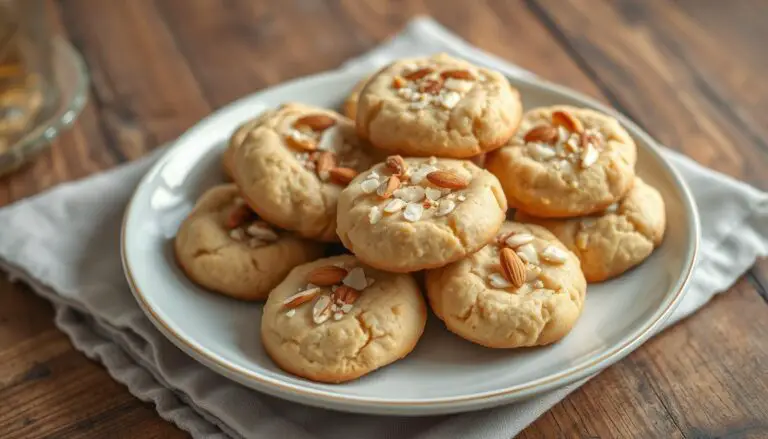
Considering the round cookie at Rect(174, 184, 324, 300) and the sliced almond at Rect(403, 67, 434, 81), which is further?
the sliced almond at Rect(403, 67, 434, 81)

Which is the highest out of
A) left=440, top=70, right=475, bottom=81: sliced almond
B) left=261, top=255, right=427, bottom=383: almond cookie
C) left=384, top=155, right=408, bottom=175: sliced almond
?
left=440, top=70, right=475, bottom=81: sliced almond

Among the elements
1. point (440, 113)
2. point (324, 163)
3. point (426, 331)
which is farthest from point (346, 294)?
point (440, 113)

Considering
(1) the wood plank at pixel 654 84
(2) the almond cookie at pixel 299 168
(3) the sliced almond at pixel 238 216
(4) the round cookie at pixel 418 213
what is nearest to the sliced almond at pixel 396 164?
(4) the round cookie at pixel 418 213

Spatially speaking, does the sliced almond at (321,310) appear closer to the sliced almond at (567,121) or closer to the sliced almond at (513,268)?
the sliced almond at (513,268)

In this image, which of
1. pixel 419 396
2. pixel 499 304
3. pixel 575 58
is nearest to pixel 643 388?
pixel 499 304

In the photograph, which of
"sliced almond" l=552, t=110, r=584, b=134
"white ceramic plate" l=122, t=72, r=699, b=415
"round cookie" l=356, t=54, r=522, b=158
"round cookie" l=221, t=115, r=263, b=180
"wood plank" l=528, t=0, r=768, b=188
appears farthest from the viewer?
"wood plank" l=528, t=0, r=768, b=188

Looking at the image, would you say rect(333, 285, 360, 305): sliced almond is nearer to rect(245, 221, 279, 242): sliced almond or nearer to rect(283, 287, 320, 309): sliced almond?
rect(283, 287, 320, 309): sliced almond

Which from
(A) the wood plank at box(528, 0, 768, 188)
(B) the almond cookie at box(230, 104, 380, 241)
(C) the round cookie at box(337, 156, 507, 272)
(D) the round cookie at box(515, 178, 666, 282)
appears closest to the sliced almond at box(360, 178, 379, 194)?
Result: (C) the round cookie at box(337, 156, 507, 272)

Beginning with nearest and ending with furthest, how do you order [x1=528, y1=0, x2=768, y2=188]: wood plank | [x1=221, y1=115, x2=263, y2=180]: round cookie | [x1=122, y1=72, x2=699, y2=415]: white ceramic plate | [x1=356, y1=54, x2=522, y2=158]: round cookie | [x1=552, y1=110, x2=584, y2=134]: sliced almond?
A: [x1=122, y1=72, x2=699, y2=415]: white ceramic plate
[x1=356, y1=54, x2=522, y2=158]: round cookie
[x1=552, y1=110, x2=584, y2=134]: sliced almond
[x1=221, y1=115, x2=263, y2=180]: round cookie
[x1=528, y1=0, x2=768, y2=188]: wood plank

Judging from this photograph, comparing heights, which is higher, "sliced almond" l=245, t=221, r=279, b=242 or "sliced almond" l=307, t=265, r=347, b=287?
"sliced almond" l=307, t=265, r=347, b=287
